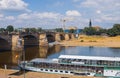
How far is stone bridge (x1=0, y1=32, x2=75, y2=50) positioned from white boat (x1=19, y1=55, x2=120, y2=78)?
46132 millimetres

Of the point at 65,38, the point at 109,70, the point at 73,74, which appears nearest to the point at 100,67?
the point at 109,70

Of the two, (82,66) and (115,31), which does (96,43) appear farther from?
(82,66)

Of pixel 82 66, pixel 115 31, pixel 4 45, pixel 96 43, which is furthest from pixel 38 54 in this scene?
pixel 115 31

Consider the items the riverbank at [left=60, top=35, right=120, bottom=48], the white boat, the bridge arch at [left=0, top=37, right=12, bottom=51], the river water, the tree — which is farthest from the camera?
the tree

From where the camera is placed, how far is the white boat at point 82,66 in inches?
1988

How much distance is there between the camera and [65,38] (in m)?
176

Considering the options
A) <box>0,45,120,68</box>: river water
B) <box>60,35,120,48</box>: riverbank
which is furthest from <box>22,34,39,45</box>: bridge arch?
<box>0,45,120,68</box>: river water

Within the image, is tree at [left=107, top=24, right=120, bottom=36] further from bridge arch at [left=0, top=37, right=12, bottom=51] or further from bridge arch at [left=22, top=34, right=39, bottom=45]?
bridge arch at [left=0, top=37, right=12, bottom=51]

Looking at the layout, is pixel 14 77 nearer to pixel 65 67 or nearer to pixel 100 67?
pixel 65 67

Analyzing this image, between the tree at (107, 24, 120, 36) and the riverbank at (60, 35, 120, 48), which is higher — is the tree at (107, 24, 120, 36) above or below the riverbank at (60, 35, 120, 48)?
above

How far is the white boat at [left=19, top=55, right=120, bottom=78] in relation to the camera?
50.5 meters

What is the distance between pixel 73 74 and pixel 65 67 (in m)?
2.47

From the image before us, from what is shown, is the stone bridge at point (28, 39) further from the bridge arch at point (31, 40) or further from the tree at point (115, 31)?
the tree at point (115, 31)

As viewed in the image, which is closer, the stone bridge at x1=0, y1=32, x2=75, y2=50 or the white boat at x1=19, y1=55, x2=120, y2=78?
the white boat at x1=19, y1=55, x2=120, y2=78
